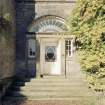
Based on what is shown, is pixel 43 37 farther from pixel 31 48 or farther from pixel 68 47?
pixel 68 47

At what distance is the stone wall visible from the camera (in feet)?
55.5

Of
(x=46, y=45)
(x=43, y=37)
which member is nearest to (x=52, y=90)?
(x=46, y=45)

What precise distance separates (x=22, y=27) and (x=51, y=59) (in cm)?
223

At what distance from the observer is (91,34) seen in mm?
17500

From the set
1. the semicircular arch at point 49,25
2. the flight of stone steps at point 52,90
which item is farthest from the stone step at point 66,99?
the semicircular arch at point 49,25

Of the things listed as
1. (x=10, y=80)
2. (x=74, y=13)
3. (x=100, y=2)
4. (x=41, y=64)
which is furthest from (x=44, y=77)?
(x=100, y=2)

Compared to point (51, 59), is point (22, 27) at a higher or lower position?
higher

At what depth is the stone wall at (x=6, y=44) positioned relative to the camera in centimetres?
1692

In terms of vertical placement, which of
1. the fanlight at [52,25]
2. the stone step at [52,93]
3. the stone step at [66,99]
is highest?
the fanlight at [52,25]

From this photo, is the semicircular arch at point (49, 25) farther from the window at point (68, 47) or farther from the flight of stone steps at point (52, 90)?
the flight of stone steps at point (52, 90)

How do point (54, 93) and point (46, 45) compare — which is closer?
point (54, 93)

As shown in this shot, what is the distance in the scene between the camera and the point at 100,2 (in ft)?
57.3

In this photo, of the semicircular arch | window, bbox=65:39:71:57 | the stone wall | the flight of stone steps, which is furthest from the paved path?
the semicircular arch

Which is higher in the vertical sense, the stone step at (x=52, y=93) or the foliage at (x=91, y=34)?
the foliage at (x=91, y=34)
